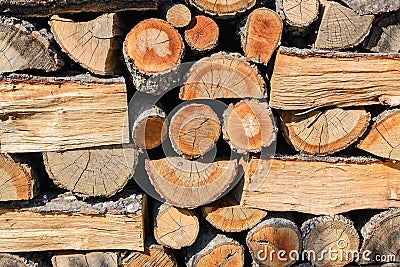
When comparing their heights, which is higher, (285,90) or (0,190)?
(285,90)

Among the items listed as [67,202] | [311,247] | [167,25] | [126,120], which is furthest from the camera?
[311,247]

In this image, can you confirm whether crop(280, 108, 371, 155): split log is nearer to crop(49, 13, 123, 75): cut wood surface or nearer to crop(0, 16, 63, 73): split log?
crop(49, 13, 123, 75): cut wood surface

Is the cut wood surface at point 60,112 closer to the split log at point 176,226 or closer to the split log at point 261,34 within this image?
the split log at point 176,226

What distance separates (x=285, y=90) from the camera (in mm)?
2510

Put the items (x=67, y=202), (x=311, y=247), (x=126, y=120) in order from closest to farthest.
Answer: (x=126, y=120)
(x=67, y=202)
(x=311, y=247)

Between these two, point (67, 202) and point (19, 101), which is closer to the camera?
point (19, 101)

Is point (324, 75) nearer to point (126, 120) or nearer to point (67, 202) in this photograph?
point (126, 120)

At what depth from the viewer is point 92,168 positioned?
2.54 meters

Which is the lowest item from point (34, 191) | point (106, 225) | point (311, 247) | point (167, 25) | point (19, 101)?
point (311, 247)

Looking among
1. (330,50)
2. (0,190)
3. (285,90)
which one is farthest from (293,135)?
(0,190)

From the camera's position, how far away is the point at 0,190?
2.54 metres

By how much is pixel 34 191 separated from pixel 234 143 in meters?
1.03

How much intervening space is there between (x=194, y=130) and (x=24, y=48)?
0.88 metres

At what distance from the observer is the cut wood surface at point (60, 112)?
7.82 feet
